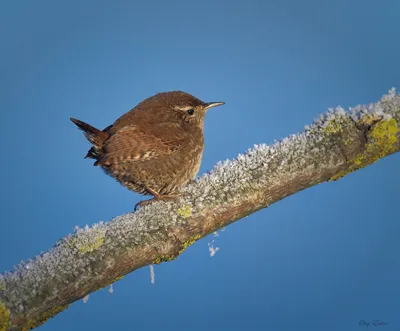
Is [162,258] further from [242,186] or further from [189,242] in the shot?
[242,186]

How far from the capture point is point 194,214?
2.25 metres

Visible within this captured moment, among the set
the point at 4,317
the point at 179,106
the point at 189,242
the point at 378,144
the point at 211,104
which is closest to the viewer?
the point at 4,317

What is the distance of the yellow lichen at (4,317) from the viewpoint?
6.03ft

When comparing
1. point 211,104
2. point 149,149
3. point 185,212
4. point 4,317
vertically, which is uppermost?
point 211,104

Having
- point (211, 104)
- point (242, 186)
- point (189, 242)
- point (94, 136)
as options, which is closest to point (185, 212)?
point (189, 242)

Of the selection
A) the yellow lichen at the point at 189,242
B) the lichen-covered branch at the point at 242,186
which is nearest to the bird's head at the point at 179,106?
the lichen-covered branch at the point at 242,186

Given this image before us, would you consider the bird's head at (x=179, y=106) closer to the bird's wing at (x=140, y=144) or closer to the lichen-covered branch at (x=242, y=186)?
the bird's wing at (x=140, y=144)

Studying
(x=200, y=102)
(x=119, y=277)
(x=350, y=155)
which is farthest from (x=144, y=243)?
(x=200, y=102)

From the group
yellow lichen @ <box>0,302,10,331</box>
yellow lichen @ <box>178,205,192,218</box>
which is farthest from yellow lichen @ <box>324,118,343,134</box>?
yellow lichen @ <box>0,302,10,331</box>

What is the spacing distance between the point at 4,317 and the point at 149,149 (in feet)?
4.94

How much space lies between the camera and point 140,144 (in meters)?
3.05

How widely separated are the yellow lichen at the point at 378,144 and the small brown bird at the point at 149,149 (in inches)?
47.3

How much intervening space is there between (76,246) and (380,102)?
1.66 meters

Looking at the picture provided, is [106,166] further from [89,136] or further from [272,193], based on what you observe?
[272,193]
